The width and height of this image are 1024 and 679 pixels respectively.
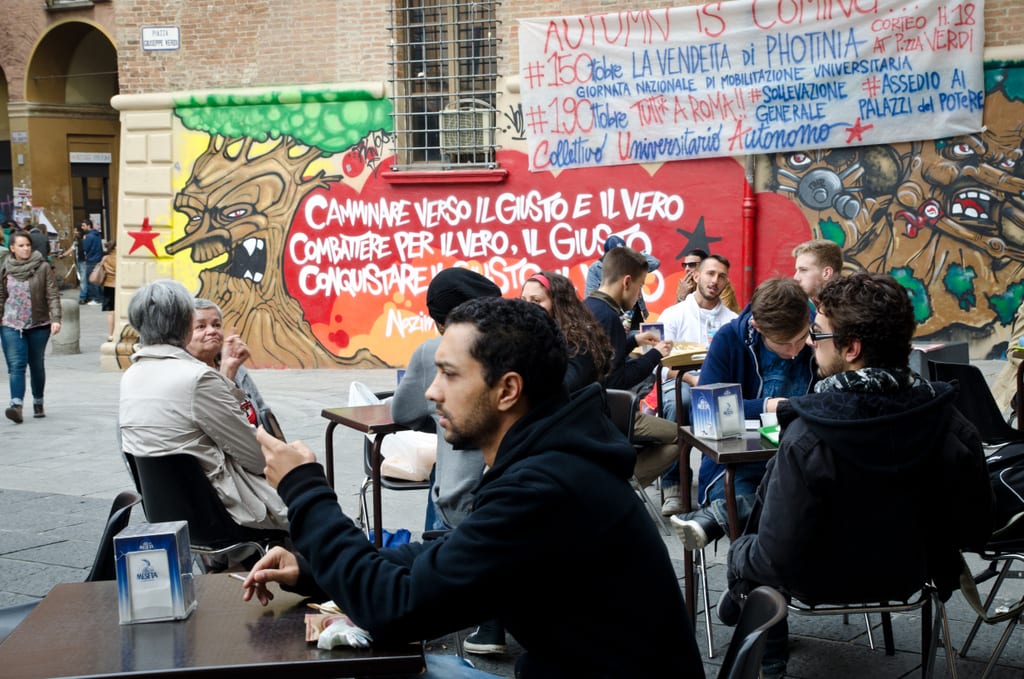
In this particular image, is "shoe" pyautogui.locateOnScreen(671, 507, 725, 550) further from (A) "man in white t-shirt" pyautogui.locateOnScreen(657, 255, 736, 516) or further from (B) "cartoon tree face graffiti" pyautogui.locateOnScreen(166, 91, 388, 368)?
(B) "cartoon tree face graffiti" pyautogui.locateOnScreen(166, 91, 388, 368)

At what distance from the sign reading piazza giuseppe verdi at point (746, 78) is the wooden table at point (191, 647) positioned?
9889 millimetres

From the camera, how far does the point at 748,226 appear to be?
12.0 meters

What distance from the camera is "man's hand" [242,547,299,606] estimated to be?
268cm

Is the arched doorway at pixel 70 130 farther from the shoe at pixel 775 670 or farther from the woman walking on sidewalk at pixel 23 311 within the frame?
the shoe at pixel 775 670

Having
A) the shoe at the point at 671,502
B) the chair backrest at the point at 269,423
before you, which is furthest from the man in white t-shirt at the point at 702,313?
the chair backrest at the point at 269,423

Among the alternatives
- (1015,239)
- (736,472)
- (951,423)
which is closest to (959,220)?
(1015,239)

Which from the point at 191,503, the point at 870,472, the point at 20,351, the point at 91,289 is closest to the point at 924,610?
the point at 870,472

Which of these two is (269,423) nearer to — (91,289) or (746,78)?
(746,78)

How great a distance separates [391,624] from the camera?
2424 mm

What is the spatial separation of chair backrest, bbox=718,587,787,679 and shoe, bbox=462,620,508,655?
239 centimetres

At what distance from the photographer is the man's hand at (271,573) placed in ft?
8.80

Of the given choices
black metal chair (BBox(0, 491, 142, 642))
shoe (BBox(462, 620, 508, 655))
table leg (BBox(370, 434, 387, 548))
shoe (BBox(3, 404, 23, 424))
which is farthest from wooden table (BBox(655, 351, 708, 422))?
shoe (BBox(3, 404, 23, 424))

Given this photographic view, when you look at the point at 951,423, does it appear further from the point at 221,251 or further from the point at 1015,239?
the point at 221,251

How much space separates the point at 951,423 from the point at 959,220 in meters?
8.40
